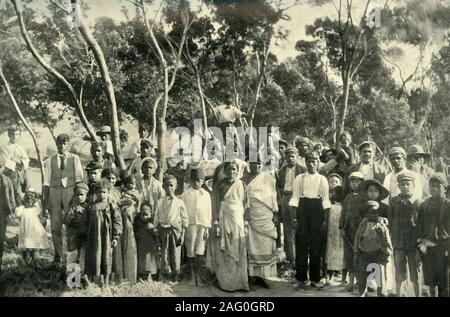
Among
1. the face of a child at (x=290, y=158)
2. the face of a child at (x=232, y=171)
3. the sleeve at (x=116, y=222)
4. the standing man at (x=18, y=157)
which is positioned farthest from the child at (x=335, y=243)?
the standing man at (x=18, y=157)

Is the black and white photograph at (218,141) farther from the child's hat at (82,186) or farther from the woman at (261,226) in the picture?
the child's hat at (82,186)

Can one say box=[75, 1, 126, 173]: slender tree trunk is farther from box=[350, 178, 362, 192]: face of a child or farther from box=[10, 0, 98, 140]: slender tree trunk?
box=[350, 178, 362, 192]: face of a child

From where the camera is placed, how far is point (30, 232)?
7.24 m

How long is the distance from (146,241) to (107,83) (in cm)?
209

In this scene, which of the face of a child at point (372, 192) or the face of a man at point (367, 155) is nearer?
the face of a child at point (372, 192)

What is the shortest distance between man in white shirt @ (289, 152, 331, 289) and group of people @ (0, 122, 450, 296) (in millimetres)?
12

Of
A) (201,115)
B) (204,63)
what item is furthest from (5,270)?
(204,63)

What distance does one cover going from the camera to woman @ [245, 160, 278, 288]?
23.0 ft

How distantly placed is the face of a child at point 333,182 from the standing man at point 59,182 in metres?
3.01

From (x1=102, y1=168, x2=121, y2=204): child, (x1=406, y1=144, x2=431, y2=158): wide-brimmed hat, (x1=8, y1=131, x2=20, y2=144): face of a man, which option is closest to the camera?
(x1=102, y1=168, x2=121, y2=204): child

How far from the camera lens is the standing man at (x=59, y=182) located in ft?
23.9

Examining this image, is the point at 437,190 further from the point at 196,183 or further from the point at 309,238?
the point at 196,183

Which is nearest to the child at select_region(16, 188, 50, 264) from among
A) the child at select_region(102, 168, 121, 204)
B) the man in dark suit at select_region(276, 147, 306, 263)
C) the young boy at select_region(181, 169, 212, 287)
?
the child at select_region(102, 168, 121, 204)
